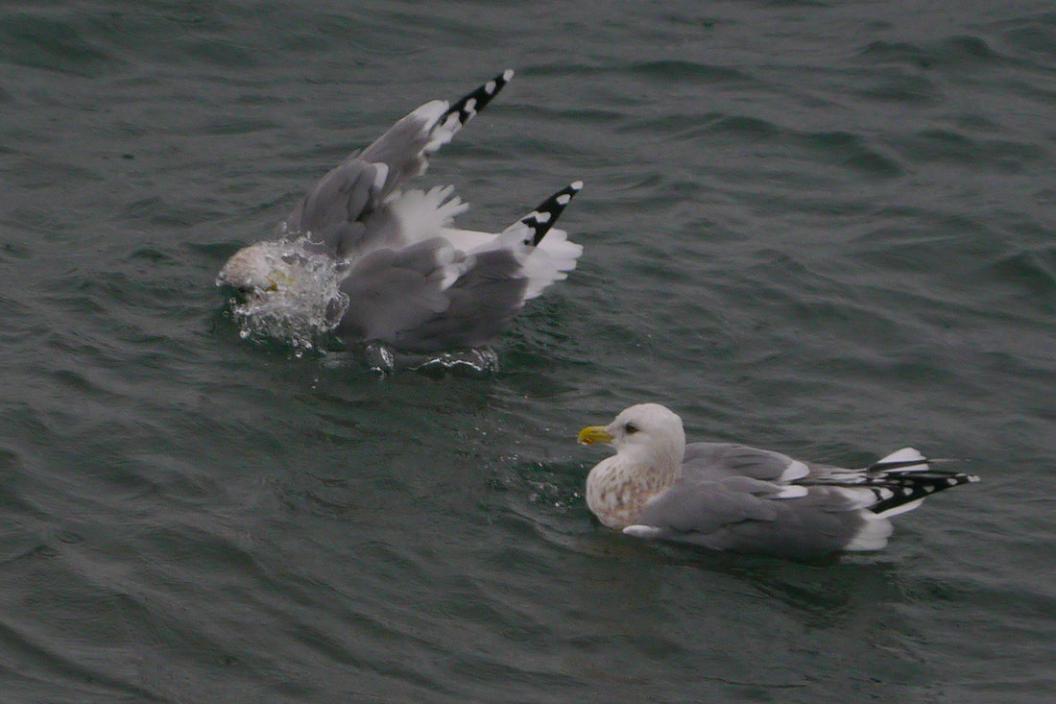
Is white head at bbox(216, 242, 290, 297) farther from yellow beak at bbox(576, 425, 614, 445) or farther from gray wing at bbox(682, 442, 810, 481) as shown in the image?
gray wing at bbox(682, 442, 810, 481)

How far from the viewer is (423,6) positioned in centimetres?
1323

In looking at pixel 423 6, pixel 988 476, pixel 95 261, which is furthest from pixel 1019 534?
pixel 423 6

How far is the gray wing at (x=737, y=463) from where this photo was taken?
277 inches

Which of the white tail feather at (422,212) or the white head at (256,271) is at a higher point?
the white tail feather at (422,212)

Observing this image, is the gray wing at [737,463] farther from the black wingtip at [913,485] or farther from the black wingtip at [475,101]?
the black wingtip at [475,101]

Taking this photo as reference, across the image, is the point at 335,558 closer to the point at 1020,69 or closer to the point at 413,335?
the point at 413,335

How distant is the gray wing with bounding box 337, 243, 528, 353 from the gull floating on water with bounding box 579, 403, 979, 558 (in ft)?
4.98

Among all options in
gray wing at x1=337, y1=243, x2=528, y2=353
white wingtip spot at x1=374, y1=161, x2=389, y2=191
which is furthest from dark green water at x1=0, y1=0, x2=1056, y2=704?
white wingtip spot at x1=374, y1=161, x2=389, y2=191

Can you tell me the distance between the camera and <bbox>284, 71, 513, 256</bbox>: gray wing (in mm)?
8758

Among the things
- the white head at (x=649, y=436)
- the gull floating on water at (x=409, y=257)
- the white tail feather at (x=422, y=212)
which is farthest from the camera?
the white tail feather at (x=422, y=212)

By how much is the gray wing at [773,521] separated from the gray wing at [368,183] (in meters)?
2.68

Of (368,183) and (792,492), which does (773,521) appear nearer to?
(792,492)

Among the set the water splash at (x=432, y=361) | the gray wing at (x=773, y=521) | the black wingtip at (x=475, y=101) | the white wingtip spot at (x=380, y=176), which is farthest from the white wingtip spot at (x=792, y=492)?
the black wingtip at (x=475, y=101)

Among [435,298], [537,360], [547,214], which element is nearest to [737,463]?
[537,360]
